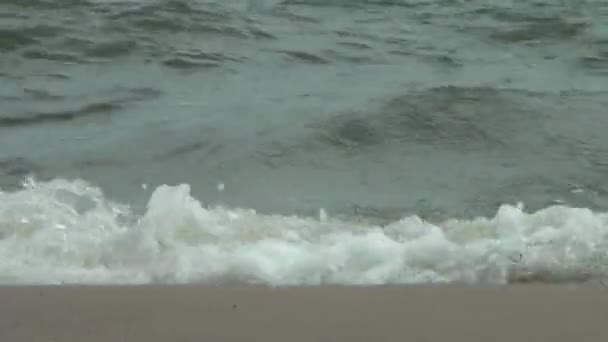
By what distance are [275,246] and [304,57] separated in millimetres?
3836

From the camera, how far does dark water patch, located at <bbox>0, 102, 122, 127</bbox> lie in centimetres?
608

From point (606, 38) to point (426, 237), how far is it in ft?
15.1

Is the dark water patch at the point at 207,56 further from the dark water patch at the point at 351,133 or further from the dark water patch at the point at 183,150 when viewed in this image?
the dark water patch at the point at 183,150

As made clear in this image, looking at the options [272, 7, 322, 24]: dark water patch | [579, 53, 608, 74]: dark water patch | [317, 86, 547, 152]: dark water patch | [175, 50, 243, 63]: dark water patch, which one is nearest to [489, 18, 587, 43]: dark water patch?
[579, 53, 608, 74]: dark water patch

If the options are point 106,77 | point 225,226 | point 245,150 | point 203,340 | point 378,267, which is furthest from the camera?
point 106,77

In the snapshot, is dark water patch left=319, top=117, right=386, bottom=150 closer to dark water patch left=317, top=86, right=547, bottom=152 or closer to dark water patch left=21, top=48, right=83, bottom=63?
dark water patch left=317, top=86, right=547, bottom=152

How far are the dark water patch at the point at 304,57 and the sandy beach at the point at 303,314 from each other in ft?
13.6

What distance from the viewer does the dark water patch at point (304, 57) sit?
7.52 metres

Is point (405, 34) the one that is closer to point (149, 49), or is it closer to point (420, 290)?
point (149, 49)

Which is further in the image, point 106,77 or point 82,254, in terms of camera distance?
point 106,77

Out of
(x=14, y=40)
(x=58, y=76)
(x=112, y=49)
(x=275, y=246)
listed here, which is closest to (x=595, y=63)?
(x=112, y=49)

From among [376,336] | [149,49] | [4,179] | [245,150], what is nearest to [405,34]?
[149,49]

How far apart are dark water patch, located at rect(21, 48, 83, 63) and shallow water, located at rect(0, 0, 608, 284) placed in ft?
0.06

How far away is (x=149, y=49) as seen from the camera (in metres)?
7.72
